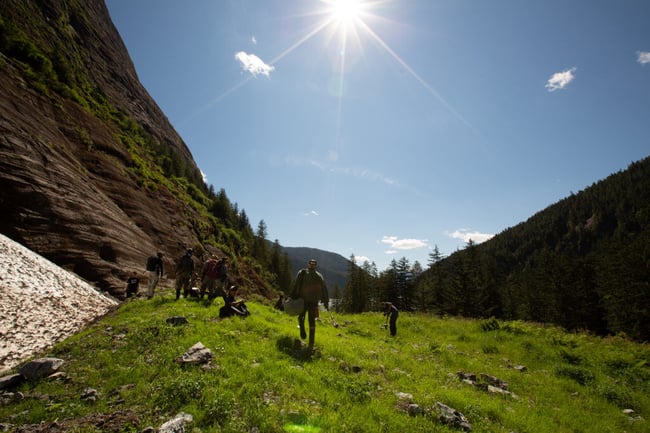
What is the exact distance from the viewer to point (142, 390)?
18.2 ft

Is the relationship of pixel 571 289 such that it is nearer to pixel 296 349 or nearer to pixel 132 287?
pixel 296 349

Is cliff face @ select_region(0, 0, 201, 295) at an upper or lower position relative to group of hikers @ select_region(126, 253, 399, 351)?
upper

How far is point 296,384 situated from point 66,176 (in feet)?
68.4

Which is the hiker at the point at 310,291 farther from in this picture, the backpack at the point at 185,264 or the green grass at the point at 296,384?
the backpack at the point at 185,264

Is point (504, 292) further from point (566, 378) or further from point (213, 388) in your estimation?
point (213, 388)

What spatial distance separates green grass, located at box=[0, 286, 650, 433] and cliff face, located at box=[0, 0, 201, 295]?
6526 mm

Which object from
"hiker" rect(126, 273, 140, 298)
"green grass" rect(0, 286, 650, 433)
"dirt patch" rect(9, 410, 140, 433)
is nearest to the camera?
"dirt patch" rect(9, 410, 140, 433)

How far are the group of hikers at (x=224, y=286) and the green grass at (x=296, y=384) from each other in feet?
2.68

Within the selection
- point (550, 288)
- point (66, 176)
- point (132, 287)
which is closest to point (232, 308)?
point (132, 287)

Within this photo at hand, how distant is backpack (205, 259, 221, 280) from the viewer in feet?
49.0

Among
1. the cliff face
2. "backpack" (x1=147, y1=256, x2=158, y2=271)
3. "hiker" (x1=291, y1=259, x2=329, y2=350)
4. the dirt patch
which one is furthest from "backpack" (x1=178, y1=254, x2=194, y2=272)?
the dirt patch

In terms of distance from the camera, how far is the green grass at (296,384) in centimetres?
495

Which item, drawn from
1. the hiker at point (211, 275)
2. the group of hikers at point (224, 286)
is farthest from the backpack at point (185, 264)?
the hiker at point (211, 275)

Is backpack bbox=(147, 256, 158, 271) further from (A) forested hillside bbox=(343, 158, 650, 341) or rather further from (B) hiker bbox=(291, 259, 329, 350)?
(A) forested hillside bbox=(343, 158, 650, 341)
